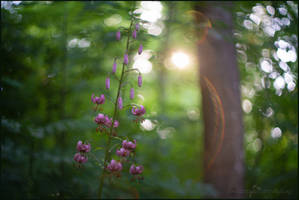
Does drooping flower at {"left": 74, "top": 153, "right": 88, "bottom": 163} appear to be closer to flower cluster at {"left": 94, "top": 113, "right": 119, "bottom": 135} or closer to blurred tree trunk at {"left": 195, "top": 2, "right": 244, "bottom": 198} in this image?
flower cluster at {"left": 94, "top": 113, "right": 119, "bottom": 135}

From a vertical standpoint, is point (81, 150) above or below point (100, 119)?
below

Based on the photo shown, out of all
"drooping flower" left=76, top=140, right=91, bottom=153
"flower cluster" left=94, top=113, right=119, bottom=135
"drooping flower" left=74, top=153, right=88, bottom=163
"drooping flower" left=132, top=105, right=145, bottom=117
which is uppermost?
"drooping flower" left=132, top=105, right=145, bottom=117

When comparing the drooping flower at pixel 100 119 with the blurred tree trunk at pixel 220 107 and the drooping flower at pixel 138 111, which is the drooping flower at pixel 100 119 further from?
the blurred tree trunk at pixel 220 107

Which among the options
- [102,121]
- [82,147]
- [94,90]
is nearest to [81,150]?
[82,147]

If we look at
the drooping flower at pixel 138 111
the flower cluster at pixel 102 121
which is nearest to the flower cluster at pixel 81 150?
the flower cluster at pixel 102 121

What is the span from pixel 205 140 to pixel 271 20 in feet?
5.57

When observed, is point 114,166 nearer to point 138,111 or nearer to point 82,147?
point 82,147

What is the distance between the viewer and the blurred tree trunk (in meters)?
2.94

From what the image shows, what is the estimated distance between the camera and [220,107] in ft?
9.92

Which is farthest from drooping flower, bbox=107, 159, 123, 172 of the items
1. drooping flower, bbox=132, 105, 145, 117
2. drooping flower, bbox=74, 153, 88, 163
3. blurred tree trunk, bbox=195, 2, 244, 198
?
blurred tree trunk, bbox=195, 2, 244, 198

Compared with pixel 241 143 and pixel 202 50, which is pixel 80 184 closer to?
pixel 241 143

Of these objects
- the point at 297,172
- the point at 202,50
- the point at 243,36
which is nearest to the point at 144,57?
the point at 202,50

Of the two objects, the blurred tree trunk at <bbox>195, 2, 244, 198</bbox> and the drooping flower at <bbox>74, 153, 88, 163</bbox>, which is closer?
the drooping flower at <bbox>74, 153, 88, 163</bbox>

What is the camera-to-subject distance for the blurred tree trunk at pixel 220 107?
2939mm
